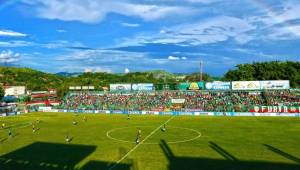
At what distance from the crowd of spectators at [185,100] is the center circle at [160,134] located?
30.3 metres

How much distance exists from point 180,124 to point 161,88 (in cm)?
3972

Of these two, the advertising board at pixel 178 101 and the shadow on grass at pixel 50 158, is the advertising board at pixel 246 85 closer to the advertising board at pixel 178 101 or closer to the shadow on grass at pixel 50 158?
the advertising board at pixel 178 101

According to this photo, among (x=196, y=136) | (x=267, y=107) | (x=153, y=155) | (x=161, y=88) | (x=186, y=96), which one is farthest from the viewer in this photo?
(x=161, y=88)

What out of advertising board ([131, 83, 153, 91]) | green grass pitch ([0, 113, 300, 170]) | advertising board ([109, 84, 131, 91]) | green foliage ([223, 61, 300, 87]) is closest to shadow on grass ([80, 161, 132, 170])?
green grass pitch ([0, 113, 300, 170])

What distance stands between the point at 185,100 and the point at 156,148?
52.9m

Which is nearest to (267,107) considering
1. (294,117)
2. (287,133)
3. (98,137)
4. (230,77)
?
(294,117)

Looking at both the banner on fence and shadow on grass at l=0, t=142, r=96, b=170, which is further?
the banner on fence

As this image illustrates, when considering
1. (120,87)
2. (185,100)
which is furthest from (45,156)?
(120,87)

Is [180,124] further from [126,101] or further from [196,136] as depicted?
[126,101]

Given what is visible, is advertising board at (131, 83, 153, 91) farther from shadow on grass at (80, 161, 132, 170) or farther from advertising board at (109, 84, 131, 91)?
shadow on grass at (80, 161, 132, 170)

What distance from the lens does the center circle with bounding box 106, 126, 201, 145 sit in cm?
4844

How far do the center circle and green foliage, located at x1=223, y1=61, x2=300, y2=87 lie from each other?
78.9 meters

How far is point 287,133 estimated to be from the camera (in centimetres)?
5309

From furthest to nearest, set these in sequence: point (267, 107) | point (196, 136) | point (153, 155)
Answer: point (267, 107)
point (196, 136)
point (153, 155)
